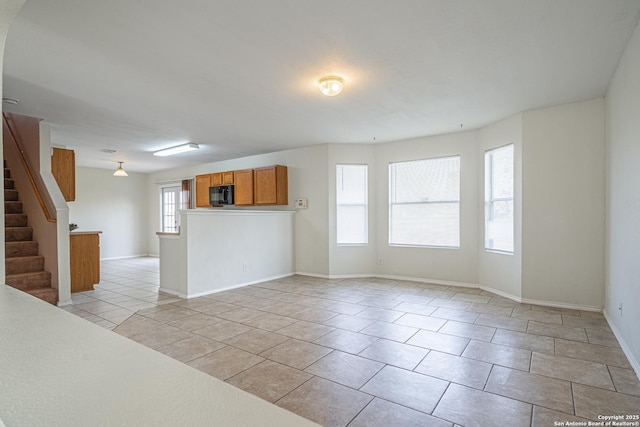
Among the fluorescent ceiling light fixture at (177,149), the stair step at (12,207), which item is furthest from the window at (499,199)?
the stair step at (12,207)

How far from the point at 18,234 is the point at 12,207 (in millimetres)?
597

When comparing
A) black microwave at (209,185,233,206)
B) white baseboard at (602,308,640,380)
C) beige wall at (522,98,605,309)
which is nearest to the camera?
white baseboard at (602,308,640,380)

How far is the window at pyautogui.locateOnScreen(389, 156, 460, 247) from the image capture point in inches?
227

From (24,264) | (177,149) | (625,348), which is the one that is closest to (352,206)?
(177,149)

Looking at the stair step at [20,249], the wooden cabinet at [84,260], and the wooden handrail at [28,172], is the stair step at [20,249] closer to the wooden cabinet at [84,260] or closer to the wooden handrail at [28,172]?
the wooden cabinet at [84,260]

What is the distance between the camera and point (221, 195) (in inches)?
300

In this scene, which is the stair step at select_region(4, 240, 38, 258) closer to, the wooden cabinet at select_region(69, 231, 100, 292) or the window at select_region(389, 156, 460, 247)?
the wooden cabinet at select_region(69, 231, 100, 292)

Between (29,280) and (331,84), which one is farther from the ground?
(331,84)

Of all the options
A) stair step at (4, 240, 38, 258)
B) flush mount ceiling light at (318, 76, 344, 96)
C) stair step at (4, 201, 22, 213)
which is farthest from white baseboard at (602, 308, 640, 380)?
stair step at (4, 201, 22, 213)

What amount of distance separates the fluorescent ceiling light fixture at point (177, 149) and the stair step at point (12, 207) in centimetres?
253

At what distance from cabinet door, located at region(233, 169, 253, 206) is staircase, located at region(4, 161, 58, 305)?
3497 mm

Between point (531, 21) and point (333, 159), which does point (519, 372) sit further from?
point (333, 159)

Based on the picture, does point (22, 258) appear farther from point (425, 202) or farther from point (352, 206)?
point (425, 202)

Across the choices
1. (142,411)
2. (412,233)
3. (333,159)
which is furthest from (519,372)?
(333,159)
